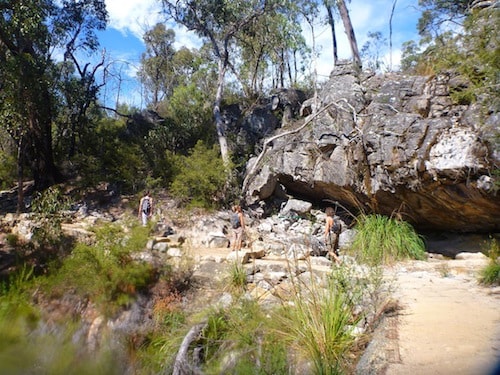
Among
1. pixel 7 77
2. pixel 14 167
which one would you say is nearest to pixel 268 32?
pixel 7 77

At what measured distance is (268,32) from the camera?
59.2ft

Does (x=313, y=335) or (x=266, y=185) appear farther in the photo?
(x=266, y=185)

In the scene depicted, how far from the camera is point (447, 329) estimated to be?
3514mm

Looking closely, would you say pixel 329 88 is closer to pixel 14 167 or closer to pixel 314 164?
pixel 314 164

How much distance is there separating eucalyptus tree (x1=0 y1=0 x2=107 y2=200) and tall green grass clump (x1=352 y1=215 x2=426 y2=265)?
10624 mm

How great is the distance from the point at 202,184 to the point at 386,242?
6.87 m

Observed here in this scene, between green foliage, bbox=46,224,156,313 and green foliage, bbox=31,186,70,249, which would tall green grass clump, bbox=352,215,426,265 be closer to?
green foliage, bbox=46,224,156,313

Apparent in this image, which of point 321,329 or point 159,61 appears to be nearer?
point 321,329

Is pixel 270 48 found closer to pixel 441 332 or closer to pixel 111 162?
pixel 111 162

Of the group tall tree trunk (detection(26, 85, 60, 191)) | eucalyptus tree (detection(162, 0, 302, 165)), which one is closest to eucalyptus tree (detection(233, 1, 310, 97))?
eucalyptus tree (detection(162, 0, 302, 165))

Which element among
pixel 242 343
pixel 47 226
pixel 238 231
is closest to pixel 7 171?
pixel 47 226

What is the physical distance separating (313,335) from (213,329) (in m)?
1.46

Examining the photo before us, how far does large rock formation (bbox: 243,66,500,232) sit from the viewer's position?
24.5 feet

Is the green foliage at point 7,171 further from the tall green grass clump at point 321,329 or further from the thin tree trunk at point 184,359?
the tall green grass clump at point 321,329
